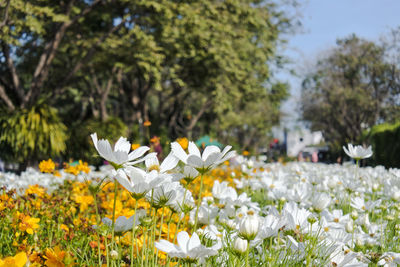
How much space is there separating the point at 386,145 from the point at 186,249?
44.6 ft

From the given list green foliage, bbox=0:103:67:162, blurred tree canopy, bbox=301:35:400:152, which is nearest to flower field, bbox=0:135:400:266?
green foliage, bbox=0:103:67:162

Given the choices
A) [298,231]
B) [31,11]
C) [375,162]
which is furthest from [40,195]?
[375,162]

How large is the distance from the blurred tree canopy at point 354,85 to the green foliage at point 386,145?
10.1 m

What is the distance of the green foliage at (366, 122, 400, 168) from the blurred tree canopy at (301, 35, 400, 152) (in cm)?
1006

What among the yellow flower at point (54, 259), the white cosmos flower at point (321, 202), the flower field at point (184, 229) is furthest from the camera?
the white cosmos flower at point (321, 202)

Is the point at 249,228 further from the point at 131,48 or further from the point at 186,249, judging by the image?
the point at 131,48

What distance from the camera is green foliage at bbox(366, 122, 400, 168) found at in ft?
38.9

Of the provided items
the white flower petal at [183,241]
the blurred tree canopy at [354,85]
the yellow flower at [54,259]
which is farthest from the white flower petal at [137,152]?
the blurred tree canopy at [354,85]

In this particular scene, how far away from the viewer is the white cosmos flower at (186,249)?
41.1 inches

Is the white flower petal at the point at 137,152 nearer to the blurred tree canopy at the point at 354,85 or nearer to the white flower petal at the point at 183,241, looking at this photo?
the white flower petal at the point at 183,241

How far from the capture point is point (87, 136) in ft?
42.9

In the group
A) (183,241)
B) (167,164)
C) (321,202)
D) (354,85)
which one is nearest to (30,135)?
(321,202)

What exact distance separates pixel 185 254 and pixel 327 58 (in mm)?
26464

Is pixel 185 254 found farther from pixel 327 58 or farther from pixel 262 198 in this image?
pixel 327 58
